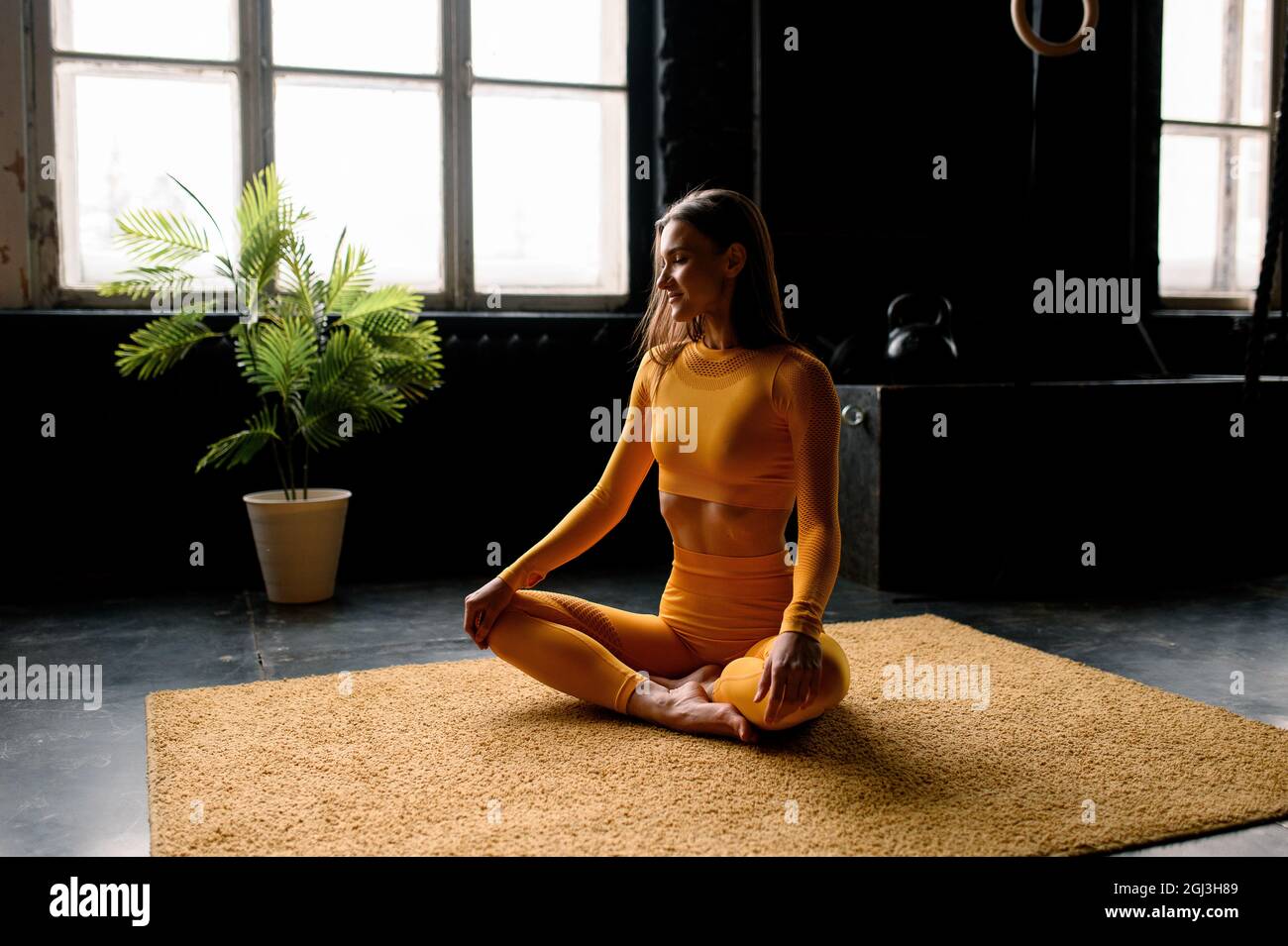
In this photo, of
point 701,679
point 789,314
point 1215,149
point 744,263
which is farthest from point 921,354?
point 1215,149

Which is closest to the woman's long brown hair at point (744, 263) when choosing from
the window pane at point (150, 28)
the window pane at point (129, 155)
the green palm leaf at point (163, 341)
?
the green palm leaf at point (163, 341)

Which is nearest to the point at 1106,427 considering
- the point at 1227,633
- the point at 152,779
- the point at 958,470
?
the point at 958,470

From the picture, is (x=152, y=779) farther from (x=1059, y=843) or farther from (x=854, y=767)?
(x=1059, y=843)

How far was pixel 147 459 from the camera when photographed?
400cm

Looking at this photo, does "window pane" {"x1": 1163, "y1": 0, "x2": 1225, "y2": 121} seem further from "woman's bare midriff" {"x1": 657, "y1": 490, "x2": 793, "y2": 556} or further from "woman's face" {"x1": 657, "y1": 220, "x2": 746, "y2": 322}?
"woman's bare midriff" {"x1": 657, "y1": 490, "x2": 793, "y2": 556}

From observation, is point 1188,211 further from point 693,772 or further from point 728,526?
point 693,772

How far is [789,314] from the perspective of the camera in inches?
188

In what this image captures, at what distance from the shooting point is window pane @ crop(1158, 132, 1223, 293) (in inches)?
219

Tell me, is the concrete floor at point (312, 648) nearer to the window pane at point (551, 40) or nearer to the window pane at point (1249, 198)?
the window pane at point (551, 40)

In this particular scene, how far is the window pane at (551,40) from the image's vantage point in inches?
176

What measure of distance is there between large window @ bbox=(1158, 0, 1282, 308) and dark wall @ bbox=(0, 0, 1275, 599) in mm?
259

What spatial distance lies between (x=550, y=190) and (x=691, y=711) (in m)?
2.91

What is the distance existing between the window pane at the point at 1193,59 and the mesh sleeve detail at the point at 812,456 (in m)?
4.30
